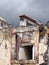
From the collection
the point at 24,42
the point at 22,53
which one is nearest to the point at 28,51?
the point at 22,53

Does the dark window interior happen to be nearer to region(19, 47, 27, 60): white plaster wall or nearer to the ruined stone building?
the ruined stone building

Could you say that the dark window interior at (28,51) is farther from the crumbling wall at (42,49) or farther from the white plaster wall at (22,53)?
the crumbling wall at (42,49)

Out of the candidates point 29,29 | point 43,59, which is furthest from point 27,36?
point 43,59

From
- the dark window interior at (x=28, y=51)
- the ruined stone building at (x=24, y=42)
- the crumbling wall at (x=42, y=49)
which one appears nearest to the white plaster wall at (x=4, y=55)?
the ruined stone building at (x=24, y=42)

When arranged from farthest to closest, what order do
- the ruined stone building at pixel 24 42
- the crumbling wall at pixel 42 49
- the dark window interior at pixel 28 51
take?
1. the dark window interior at pixel 28 51
2. the ruined stone building at pixel 24 42
3. the crumbling wall at pixel 42 49

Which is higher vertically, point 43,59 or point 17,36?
point 17,36

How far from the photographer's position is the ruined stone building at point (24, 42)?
78.3ft

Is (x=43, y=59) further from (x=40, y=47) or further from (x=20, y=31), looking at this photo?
(x=20, y=31)

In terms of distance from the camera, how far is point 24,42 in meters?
24.3

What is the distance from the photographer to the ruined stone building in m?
23.9

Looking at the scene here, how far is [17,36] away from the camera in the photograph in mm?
24703

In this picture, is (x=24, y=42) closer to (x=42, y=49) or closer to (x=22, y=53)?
(x=22, y=53)

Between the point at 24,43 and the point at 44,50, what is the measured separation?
1.61 meters

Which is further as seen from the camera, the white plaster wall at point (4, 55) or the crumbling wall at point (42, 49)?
the white plaster wall at point (4, 55)
